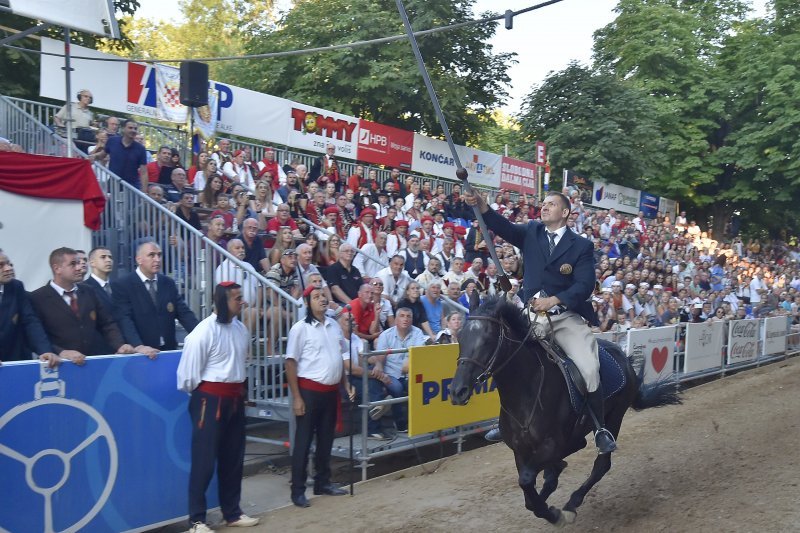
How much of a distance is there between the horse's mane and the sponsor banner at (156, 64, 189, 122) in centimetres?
1132

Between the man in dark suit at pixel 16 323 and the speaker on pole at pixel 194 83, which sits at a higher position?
the speaker on pole at pixel 194 83

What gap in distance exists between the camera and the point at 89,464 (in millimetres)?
6410

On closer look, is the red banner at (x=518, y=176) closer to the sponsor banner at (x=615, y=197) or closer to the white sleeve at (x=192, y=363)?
the sponsor banner at (x=615, y=197)

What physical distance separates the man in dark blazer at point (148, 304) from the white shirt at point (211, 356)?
73 cm

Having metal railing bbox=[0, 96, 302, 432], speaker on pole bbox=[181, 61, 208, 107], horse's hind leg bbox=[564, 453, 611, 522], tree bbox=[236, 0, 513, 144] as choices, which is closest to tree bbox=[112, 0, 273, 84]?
tree bbox=[236, 0, 513, 144]

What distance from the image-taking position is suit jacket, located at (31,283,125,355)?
6863 mm

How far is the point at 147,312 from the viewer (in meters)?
7.80

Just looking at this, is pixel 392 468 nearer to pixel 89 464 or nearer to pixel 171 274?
pixel 171 274

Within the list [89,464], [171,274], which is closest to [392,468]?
[171,274]

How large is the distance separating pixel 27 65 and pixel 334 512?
1684 centimetres

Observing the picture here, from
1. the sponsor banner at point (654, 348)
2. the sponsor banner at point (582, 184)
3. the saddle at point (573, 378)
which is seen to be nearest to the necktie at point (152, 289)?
the saddle at point (573, 378)

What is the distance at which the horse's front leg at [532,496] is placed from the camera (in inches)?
267

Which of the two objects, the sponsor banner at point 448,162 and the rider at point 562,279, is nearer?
the rider at point 562,279

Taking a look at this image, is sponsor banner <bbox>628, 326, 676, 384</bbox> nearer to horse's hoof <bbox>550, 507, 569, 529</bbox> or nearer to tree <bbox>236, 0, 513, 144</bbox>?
horse's hoof <bbox>550, 507, 569, 529</bbox>
